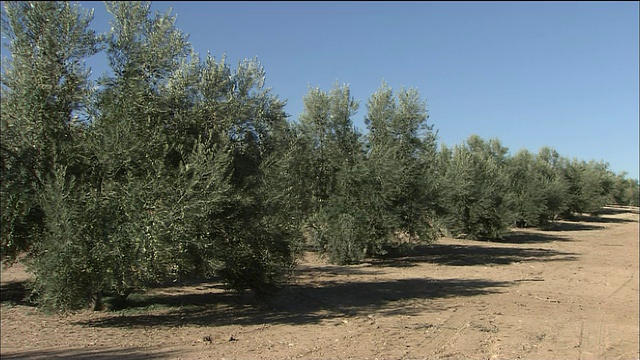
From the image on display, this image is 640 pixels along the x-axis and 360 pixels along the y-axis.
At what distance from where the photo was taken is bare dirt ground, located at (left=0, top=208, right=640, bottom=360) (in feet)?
28.6

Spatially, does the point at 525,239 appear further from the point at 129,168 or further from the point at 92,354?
the point at 92,354

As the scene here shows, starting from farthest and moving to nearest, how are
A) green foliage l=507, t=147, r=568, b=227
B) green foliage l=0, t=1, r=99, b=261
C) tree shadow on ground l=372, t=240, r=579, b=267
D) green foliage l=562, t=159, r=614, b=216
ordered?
1. green foliage l=562, t=159, r=614, b=216
2. green foliage l=507, t=147, r=568, b=227
3. tree shadow on ground l=372, t=240, r=579, b=267
4. green foliage l=0, t=1, r=99, b=261

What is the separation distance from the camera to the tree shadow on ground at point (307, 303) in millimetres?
11359

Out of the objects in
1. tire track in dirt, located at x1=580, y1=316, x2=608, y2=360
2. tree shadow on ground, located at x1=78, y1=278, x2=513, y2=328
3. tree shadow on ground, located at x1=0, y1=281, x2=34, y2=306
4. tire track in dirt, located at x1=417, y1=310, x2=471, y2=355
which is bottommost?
tire track in dirt, located at x1=580, y1=316, x2=608, y2=360

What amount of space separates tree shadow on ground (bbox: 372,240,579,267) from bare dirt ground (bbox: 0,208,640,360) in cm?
480

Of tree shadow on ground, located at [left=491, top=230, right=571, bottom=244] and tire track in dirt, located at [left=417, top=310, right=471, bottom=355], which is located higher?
tree shadow on ground, located at [left=491, top=230, right=571, bottom=244]

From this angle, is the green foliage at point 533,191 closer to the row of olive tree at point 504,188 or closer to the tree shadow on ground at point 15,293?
the row of olive tree at point 504,188

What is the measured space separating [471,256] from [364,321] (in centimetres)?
1834

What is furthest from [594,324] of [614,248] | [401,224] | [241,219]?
[614,248]

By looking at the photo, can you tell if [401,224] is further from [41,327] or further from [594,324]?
[41,327]

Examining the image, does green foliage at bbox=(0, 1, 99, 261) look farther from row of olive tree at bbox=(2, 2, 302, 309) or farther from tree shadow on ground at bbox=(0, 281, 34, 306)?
tree shadow on ground at bbox=(0, 281, 34, 306)

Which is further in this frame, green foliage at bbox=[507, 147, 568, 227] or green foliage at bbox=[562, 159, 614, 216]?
green foliage at bbox=[562, 159, 614, 216]

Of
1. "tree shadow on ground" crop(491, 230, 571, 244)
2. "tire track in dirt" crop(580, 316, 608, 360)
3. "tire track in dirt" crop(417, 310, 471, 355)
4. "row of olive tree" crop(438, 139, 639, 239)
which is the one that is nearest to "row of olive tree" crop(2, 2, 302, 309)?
"tire track in dirt" crop(417, 310, 471, 355)

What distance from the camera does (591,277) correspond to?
19.3 meters
